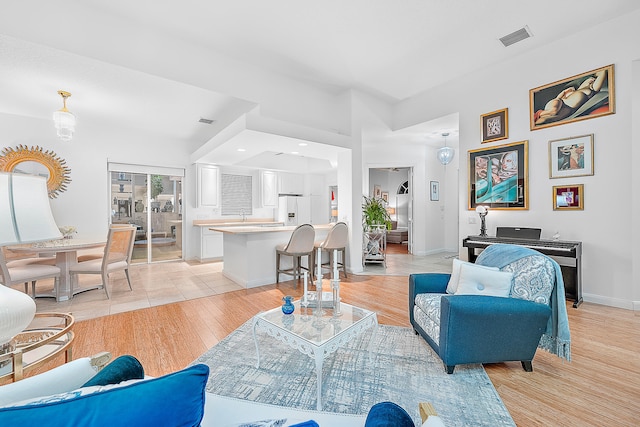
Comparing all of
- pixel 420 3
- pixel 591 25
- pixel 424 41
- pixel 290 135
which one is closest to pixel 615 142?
pixel 591 25

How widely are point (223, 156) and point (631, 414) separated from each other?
247 inches

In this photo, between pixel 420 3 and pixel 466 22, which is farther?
pixel 466 22

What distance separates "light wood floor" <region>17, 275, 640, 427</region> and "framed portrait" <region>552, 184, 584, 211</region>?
4.10 feet

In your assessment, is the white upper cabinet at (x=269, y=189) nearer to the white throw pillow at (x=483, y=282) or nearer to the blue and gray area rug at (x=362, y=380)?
the blue and gray area rug at (x=362, y=380)

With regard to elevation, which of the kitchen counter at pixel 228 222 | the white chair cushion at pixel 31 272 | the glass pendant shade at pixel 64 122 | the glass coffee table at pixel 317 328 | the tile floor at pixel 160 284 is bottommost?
the tile floor at pixel 160 284

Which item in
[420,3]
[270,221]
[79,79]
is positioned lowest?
[270,221]

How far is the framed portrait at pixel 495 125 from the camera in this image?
418 cm

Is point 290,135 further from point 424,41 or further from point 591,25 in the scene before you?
point 591,25

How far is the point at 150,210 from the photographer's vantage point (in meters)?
6.44

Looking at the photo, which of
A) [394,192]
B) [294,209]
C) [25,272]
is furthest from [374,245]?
[25,272]

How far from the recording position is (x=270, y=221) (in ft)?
26.8

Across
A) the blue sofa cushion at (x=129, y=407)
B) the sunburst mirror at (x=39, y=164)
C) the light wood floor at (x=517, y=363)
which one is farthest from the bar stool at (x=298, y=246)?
the sunburst mirror at (x=39, y=164)

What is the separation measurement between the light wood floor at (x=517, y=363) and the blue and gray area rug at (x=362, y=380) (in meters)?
0.16

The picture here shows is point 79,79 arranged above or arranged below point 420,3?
below
